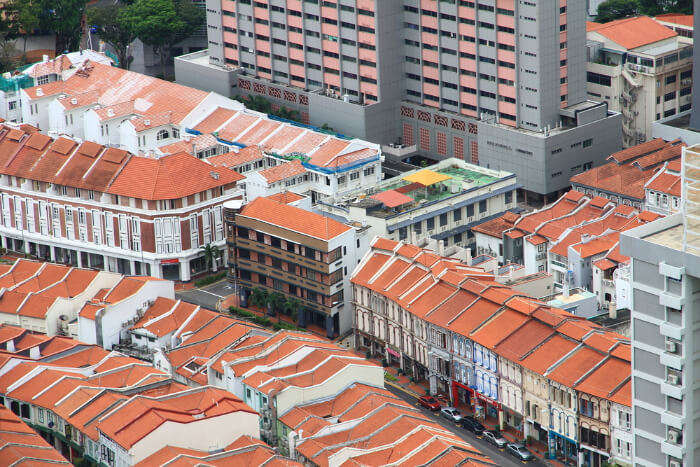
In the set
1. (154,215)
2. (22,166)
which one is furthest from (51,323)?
(22,166)

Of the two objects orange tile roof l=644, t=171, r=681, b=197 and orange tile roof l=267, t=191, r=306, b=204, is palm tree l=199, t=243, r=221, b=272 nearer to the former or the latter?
orange tile roof l=267, t=191, r=306, b=204

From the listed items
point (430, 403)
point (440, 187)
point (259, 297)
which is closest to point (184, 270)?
point (259, 297)

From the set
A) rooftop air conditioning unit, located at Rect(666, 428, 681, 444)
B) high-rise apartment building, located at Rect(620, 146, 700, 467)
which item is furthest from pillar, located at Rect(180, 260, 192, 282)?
rooftop air conditioning unit, located at Rect(666, 428, 681, 444)

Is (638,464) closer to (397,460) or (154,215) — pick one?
(397,460)

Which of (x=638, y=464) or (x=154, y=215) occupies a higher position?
(x=638, y=464)

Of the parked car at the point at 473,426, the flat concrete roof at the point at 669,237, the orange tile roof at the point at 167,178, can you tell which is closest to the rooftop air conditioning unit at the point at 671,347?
the flat concrete roof at the point at 669,237

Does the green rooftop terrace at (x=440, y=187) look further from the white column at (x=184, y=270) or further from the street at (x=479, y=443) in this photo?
the street at (x=479, y=443)

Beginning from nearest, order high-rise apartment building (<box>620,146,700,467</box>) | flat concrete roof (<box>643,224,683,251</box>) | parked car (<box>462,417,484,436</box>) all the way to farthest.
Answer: high-rise apartment building (<box>620,146,700,467</box>), flat concrete roof (<box>643,224,683,251</box>), parked car (<box>462,417,484,436</box>)
